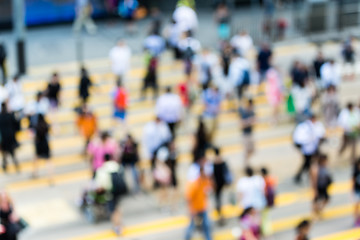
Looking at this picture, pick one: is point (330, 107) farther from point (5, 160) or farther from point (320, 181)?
point (5, 160)

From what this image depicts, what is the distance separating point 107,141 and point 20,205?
7.72 ft

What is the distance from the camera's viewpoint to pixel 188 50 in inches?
832

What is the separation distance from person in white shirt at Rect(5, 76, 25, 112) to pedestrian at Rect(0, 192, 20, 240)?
6084mm

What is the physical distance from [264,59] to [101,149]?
798 centimetres

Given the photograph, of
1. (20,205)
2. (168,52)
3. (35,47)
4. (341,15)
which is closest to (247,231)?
(20,205)

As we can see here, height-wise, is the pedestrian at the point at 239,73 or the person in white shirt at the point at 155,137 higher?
the pedestrian at the point at 239,73

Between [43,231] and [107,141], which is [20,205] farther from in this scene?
[107,141]

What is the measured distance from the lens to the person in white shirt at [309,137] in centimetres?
1549

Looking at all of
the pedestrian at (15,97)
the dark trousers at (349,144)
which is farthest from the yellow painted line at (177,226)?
the pedestrian at (15,97)

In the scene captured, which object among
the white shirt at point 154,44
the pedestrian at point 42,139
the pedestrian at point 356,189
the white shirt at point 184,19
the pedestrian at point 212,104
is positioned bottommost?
the pedestrian at point 356,189

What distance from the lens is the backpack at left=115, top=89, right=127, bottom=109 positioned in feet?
56.8

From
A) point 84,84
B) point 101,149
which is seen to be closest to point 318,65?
point 84,84

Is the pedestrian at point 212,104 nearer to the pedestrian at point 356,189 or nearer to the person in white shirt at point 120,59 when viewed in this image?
the person in white shirt at point 120,59

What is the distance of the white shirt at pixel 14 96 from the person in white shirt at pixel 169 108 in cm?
344
